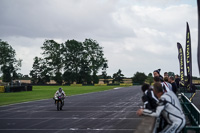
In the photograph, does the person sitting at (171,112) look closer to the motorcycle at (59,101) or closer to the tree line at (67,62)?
the motorcycle at (59,101)

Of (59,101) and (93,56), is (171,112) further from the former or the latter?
(93,56)

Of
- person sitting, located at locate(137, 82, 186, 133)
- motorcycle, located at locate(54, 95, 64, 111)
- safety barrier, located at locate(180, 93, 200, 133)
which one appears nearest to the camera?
person sitting, located at locate(137, 82, 186, 133)

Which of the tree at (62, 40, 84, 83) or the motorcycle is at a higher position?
the tree at (62, 40, 84, 83)

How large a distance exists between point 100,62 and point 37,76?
29.4 m

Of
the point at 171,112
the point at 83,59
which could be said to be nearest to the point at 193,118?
the point at 171,112

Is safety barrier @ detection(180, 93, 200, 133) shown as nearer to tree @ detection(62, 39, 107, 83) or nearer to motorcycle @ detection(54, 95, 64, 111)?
motorcycle @ detection(54, 95, 64, 111)

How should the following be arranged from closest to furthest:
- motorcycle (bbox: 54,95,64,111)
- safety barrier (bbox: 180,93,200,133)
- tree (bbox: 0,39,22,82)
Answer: safety barrier (bbox: 180,93,200,133), motorcycle (bbox: 54,95,64,111), tree (bbox: 0,39,22,82)

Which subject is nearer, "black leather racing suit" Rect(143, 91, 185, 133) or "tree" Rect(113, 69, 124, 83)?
"black leather racing suit" Rect(143, 91, 185, 133)

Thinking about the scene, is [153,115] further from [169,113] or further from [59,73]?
[59,73]

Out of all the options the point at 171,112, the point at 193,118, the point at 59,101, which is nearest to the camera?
the point at 171,112

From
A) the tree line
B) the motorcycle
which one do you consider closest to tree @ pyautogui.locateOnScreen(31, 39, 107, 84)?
the tree line

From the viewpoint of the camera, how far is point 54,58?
405 ft

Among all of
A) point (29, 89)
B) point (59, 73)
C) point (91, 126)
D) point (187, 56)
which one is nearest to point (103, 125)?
point (91, 126)

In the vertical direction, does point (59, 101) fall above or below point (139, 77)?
below
